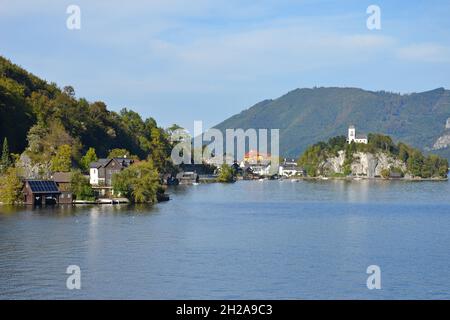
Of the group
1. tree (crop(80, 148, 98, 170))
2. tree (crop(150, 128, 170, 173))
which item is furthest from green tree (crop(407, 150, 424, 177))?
tree (crop(80, 148, 98, 170))

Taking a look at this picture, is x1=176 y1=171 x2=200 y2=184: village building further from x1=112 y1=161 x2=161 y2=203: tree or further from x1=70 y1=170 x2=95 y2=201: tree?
x1=70 y1=170 x2=95 y2=201: tree

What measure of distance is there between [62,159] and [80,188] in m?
5.30

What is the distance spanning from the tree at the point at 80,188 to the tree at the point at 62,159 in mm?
3964

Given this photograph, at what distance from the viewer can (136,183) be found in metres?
36.2

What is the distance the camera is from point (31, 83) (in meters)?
57.0

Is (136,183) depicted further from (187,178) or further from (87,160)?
(187,178)

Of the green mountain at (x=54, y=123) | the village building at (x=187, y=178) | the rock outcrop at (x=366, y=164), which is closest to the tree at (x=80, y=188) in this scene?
the green mountain at (x=54, y=123)

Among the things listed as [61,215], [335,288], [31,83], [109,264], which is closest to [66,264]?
[109,264]

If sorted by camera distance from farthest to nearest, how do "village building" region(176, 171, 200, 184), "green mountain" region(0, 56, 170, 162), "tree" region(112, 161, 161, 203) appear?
"village building" region(176, 171, 200, 184)
"green mountain" region(0, 56, 170, 162)
"tree" region(112, 161, 161, 203)

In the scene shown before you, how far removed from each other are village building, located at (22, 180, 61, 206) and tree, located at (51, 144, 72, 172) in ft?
14.0

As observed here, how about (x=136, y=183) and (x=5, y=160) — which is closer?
(x=136, y=183)

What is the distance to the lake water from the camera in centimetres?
1508

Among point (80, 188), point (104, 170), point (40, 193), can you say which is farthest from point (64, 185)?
point (104, 170)
